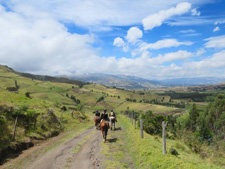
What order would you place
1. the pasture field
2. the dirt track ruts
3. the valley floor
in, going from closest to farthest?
the pasture field → the valley floor → the dirt track ruts

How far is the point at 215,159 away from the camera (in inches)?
521

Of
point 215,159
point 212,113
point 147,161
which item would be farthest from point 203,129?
point 147,161

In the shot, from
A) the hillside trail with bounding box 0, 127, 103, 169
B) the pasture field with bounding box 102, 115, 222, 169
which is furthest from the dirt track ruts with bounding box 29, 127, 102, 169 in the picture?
the pasture field with bounding box 102, 115, 222, 169

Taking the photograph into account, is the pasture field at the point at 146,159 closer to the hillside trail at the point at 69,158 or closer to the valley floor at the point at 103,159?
the valley floor at the point at 103,159

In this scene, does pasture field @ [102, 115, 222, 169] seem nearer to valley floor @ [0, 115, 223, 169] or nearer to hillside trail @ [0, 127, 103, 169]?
valley floor @ [0, 115, 223, 169]

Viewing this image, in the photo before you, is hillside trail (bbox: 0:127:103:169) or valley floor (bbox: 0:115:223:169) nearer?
valley floor (bbox: 0:115:223:169)

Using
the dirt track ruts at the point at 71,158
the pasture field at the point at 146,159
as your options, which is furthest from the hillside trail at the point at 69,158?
the pasture field at the point at 146,159

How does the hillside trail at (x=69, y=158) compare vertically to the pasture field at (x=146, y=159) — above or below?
below

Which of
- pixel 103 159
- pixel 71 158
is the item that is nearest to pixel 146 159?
pixel 103 159

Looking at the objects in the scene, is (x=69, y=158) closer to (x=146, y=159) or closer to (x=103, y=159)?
(x=103, y=159)

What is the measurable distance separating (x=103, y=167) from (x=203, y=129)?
72.2 meters

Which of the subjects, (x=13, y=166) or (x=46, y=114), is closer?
(x=13, y=166)

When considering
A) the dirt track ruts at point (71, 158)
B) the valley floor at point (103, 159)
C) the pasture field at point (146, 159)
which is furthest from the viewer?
the dirt track ruts at point (71, 158)

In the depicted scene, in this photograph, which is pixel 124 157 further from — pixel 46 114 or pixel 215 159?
pixel 46 114
